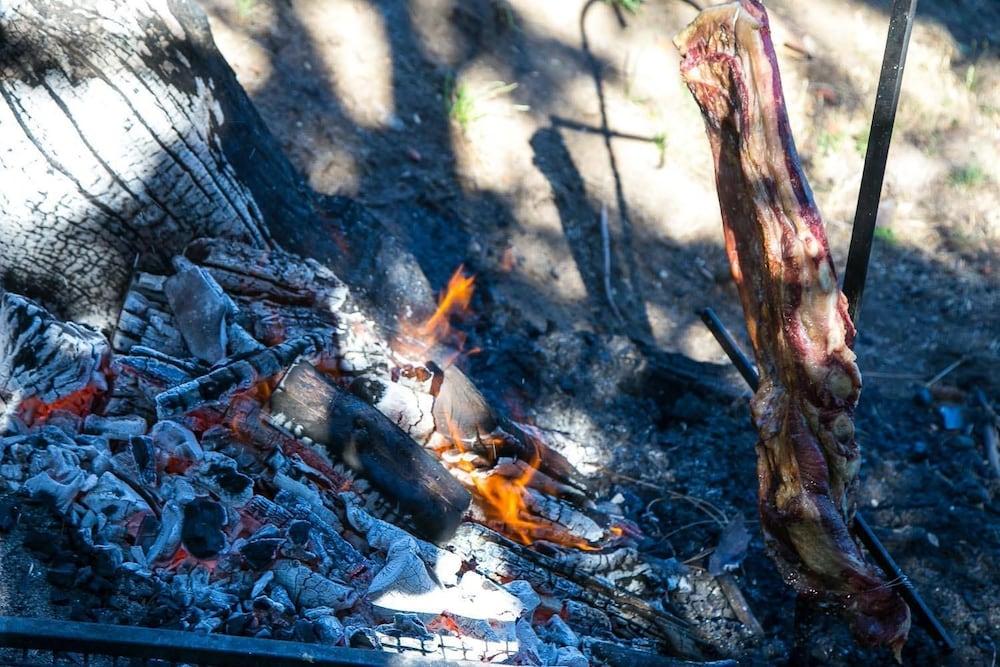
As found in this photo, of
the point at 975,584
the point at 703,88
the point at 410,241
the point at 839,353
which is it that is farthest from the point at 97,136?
the point at 975,584

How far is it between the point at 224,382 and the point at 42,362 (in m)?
0.55

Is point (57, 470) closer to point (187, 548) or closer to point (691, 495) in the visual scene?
point (187, 548)

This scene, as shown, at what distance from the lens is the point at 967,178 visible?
5.97m

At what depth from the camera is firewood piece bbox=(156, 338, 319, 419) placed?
2.83 m

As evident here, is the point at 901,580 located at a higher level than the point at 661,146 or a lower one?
lower

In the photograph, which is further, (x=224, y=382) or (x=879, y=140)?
(x=224, y=382)

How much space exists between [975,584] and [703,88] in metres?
2.09

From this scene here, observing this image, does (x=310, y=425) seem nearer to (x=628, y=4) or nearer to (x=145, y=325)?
(x=145, y=325)

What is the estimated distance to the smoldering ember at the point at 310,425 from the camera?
2.54 m

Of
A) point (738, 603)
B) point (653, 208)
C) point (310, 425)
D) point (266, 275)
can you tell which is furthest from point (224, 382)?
point (653, 208)

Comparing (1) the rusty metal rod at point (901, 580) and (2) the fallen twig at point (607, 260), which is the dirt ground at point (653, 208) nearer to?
(2) the fallen twig at point (607, 260)

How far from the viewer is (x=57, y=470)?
259 centimetres

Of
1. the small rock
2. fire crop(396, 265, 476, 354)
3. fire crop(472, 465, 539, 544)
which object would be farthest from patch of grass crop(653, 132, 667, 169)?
fire crop(472, 465, 539, 544)

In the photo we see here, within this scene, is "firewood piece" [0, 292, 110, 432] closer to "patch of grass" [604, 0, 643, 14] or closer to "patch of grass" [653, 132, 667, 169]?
"patch of grass" [653, 132, 667, 169]
